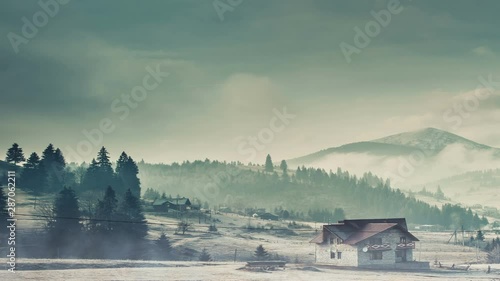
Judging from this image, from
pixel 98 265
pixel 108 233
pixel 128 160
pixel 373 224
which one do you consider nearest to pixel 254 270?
pixel 98 265

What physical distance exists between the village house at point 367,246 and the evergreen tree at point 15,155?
89.9m

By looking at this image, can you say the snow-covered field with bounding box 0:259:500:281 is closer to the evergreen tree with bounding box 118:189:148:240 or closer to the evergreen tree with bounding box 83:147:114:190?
the evergreen tree with bounding box 118:189:148:240

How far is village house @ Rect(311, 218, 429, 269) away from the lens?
111250mm

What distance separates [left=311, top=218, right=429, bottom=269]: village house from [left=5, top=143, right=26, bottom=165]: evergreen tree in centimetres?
8989

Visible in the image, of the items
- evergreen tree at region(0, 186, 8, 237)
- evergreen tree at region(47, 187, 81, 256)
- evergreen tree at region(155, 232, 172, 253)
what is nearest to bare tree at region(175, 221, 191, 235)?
evergreen tree at region(155, 232, 172, 253)

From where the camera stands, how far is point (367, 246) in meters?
112

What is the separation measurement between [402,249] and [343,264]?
1071 centimetres

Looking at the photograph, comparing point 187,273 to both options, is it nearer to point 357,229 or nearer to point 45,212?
point 357,229

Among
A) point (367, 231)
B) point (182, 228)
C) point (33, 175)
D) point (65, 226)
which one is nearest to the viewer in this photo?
point (367, 231)

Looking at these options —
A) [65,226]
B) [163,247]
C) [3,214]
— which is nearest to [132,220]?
[163,247]

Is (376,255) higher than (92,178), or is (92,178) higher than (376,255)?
(92,178)

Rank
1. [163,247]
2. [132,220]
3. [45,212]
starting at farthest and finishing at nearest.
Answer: [45,212] < [132,220] < [163,247]

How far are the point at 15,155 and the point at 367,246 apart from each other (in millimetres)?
100865

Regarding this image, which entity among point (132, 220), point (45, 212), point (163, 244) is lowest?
point (163, 244)
